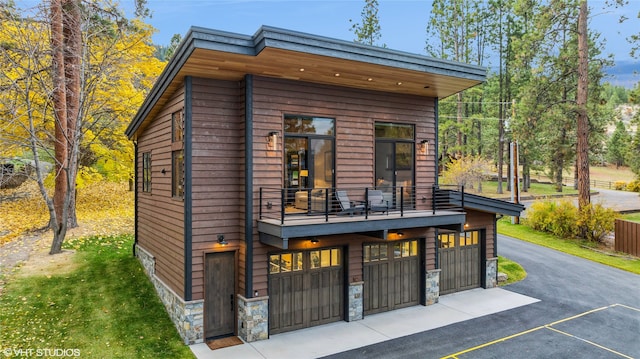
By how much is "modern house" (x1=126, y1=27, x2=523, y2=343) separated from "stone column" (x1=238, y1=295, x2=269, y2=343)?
0.08 feet

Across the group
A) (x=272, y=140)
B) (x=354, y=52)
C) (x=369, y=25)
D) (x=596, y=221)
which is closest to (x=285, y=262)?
(x=272, y=140)

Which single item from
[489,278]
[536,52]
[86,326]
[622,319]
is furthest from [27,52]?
[536,52]

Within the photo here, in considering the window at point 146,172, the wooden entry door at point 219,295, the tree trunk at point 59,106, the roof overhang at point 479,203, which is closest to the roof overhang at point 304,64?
the window at point 146,172

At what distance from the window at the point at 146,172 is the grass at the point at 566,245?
18109 millimetres

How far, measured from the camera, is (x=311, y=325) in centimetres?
995

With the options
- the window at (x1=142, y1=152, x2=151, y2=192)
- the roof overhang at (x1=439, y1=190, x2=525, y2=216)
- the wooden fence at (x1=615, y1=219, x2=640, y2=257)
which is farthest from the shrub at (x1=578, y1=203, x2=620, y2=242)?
the window at (x1=142, y1=152, x2=151, y2=192)

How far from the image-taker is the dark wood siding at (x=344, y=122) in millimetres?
9312

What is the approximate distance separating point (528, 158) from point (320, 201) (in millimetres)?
32274

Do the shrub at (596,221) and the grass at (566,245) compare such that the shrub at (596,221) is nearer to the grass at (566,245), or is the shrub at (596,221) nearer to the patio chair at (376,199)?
the grass at (566,245)

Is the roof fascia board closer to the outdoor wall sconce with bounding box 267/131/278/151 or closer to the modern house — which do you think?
the modern house

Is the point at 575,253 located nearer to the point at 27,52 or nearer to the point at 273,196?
the point at 273,196

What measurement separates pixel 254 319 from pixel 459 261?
24.3 feet

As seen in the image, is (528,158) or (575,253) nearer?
(575,253)

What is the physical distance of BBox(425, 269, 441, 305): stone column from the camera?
11663mm
